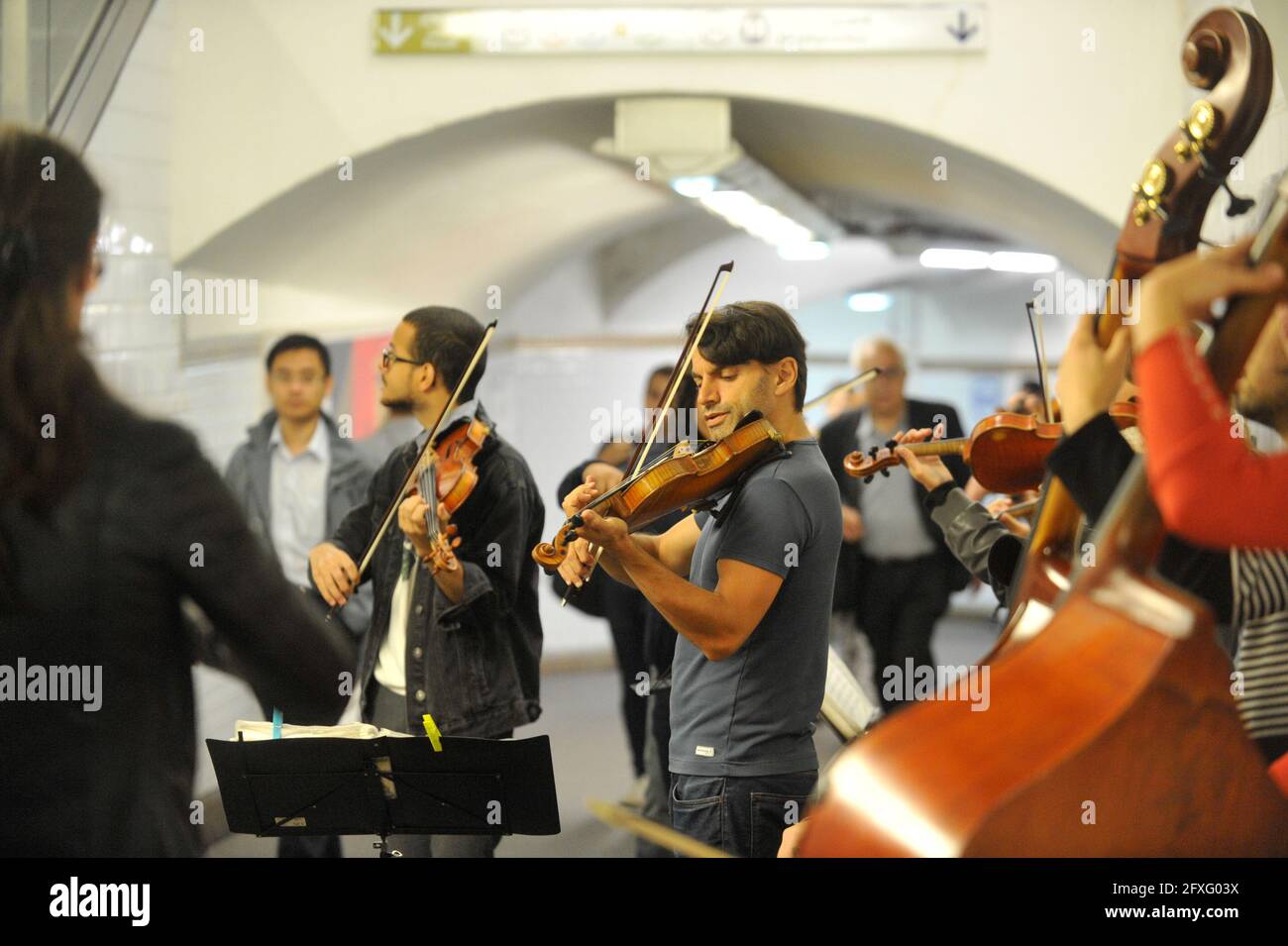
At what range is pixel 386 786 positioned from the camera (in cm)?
262

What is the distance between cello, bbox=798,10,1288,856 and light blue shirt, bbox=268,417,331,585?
3.06 metres

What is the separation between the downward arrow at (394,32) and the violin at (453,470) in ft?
7.49

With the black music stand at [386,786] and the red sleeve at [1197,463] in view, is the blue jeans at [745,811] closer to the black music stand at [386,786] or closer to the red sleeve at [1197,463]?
the black music stand at [386,786]

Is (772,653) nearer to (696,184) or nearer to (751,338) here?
(751,338)

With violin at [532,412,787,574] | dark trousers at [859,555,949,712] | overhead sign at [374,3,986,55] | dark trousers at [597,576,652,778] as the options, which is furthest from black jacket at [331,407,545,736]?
dark trousers at [859,555,949,712]

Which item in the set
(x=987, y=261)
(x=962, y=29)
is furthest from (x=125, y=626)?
(x=987, y=261)

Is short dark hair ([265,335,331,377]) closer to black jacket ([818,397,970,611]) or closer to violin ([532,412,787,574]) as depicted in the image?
black jacket ([818,397,970,611])

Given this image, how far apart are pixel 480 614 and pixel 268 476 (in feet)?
5.52

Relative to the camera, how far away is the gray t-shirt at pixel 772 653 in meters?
2.38

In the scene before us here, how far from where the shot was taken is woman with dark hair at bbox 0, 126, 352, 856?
145 centimetres

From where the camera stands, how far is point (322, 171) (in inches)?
192

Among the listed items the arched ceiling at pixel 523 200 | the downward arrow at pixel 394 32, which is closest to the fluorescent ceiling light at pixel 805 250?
the arched ceiling at pixel 523 200

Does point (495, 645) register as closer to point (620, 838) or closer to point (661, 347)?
point (620, 838)
